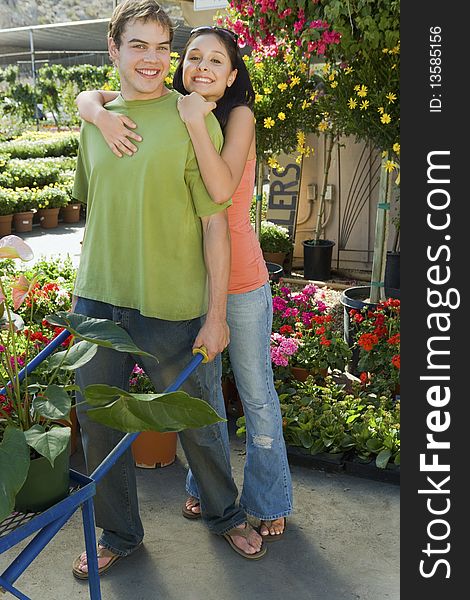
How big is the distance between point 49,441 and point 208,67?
1296 mm

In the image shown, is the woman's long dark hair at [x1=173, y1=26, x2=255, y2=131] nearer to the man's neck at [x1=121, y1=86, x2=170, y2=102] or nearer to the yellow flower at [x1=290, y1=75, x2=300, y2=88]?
the man's neck at [x1=121, y1=86, x2=170, y2=102]

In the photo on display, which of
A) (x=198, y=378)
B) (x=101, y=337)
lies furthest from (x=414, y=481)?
(x=101, y=337)

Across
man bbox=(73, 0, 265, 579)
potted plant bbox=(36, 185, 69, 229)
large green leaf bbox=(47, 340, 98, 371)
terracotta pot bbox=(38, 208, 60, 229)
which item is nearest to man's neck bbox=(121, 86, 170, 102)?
man bbox=(73, 0, 265, 579)

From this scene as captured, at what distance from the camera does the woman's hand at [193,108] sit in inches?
86.2

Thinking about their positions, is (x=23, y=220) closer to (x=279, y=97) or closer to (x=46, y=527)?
(x=279, y=97)

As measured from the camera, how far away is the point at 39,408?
1788mm

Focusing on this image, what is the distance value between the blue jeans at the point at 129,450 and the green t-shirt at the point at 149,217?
72mm

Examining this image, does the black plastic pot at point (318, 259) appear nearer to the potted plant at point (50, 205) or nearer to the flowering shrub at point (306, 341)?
the flowering shrub at point (306, 341)

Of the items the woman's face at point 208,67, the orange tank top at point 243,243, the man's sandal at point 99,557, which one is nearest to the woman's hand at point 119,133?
the woman's face at point 208,67

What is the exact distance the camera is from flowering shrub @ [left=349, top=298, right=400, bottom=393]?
3.88 m

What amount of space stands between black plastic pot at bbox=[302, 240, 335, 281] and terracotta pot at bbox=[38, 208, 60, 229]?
502 cm

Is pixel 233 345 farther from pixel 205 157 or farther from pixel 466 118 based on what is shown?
pixel 466 118

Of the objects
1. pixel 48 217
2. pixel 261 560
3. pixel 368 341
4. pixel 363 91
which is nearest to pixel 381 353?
pixel 368 341

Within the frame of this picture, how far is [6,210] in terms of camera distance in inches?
405
